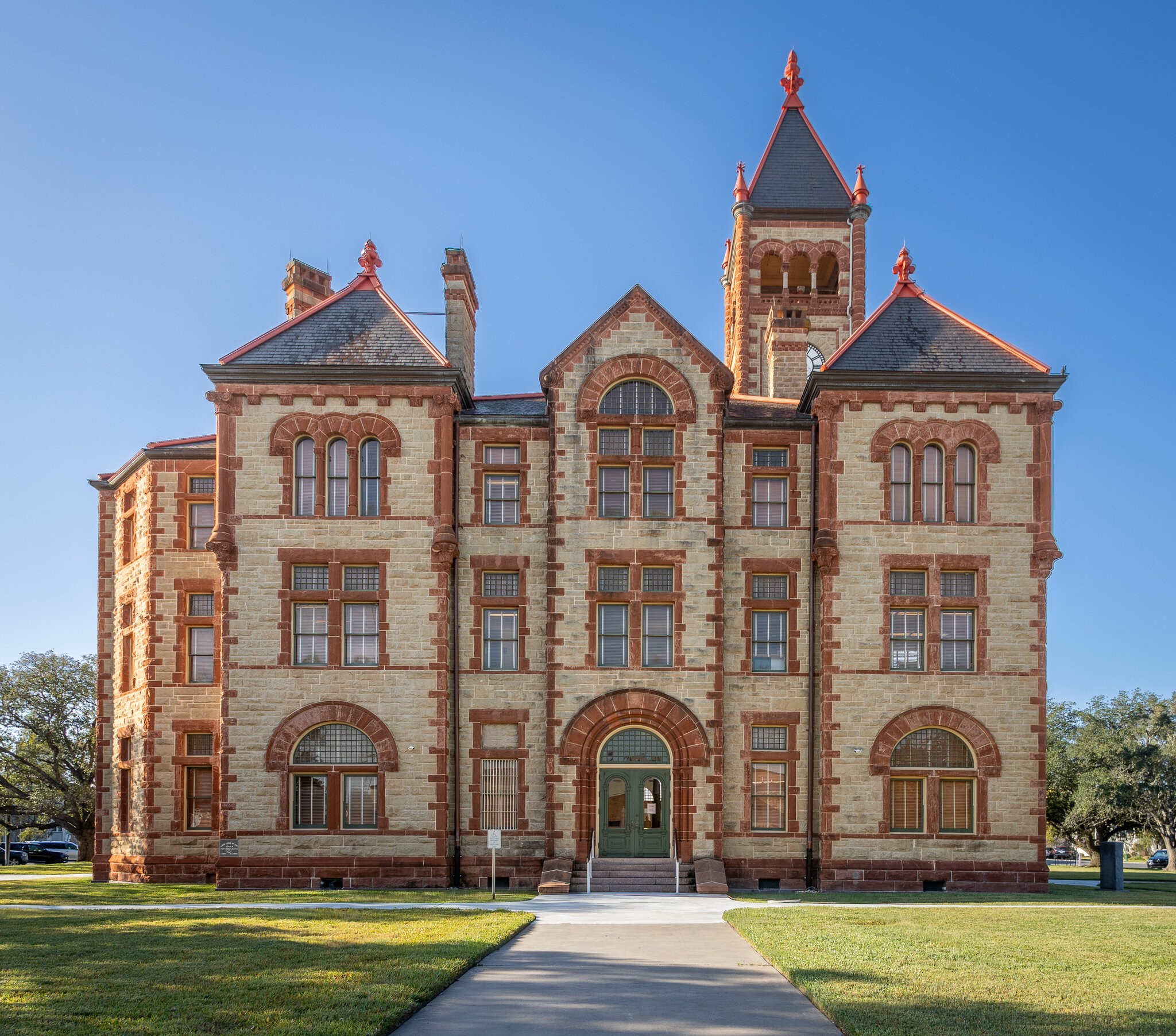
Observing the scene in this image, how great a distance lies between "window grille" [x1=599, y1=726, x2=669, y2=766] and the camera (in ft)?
101

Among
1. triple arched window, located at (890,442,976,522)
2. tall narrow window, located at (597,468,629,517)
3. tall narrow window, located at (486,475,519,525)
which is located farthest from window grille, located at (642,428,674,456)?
triple arched window, located at (890,442,976,522)

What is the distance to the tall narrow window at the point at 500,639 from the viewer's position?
102 feet

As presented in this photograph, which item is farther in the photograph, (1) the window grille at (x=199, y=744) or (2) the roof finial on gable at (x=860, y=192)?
(2) the roof finial on gable at (x=860, y=192)

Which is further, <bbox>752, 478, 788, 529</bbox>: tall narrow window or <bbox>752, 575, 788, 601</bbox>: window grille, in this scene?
<bbox>752, 478, 788, 529</bbox>: tall narrow window

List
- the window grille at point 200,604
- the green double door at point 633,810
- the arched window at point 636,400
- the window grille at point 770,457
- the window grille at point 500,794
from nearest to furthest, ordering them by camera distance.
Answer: the window grille at point 500,794, the green double door at point 633,810, the arched window at point 636,400, the window grille at point 770,457, the window grille at point 200,604

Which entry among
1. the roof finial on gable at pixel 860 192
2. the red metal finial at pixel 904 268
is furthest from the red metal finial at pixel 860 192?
the red metal finial at pixel 904 268

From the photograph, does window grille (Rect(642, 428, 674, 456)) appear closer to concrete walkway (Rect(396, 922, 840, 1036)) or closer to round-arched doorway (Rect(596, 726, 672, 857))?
round-arched doorway (Rect(596, 726, 672, 857))

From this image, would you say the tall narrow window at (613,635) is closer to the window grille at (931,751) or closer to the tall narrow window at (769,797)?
the tall narrow window at (769,797)

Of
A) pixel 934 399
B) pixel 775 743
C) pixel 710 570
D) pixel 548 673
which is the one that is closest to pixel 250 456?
pixel 548 673

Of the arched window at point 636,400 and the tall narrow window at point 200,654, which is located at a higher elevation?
the arched window at point 636,400

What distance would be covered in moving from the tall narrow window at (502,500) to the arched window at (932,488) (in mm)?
10973

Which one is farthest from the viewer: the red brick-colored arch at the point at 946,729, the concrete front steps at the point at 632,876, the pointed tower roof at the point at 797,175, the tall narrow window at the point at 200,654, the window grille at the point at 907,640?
the pointed tower roof at the point at 797,175

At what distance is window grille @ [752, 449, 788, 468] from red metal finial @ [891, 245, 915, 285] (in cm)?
672

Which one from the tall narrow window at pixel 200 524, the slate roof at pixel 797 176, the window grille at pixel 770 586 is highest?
the slate roof at pixel 797 176
